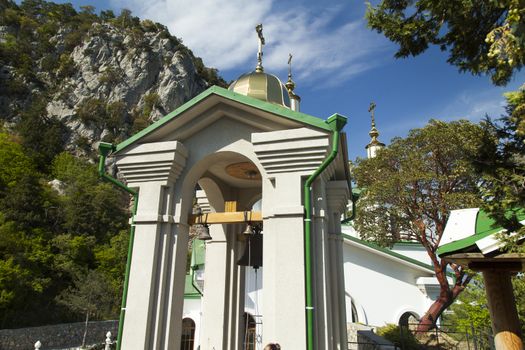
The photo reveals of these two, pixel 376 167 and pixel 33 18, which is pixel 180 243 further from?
pixel 33 18

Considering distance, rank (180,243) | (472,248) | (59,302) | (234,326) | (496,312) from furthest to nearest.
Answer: (59,302), (234,326), (180,243), (496,312), (472,248)

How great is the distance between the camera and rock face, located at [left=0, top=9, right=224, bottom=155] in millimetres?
60219

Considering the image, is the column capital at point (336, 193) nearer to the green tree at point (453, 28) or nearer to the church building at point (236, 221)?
the church building at point (236, 221)

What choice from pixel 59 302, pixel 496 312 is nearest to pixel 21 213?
pixel 59 302

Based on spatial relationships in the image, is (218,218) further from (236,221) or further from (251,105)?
(251,105)

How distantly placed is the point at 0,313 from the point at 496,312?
2787 cm

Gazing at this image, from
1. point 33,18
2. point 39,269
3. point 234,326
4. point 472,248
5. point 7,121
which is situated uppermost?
point 33,18

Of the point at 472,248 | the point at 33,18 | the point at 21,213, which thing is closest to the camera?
the point at 472,248

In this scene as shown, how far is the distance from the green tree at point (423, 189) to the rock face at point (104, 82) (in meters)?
50.6

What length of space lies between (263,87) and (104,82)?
64.2m

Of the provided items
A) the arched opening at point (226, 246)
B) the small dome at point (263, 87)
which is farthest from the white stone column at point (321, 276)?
the small dome at point (263, 87)

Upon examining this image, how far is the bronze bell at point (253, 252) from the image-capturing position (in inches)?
243

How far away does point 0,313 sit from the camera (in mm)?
23500

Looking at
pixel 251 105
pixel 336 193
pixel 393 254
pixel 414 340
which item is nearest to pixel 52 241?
pixel 393 254
